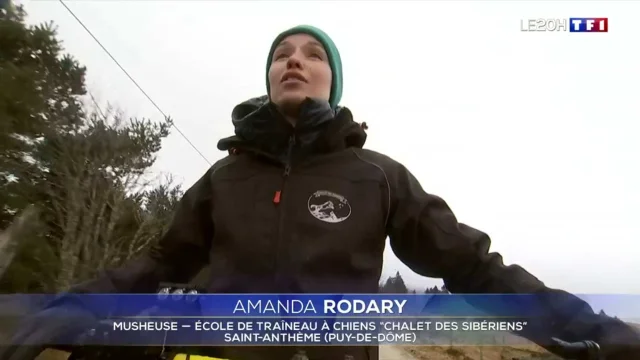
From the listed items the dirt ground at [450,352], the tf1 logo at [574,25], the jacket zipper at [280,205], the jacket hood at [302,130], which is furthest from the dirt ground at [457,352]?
the tf1 logo at [574,25]

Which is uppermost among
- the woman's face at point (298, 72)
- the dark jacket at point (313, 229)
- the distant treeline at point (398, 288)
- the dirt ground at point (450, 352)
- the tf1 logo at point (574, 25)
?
the tf1 logo at point (574, 25)

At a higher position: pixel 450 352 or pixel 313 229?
pixel 313 229

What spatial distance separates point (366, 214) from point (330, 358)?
20 centimetres

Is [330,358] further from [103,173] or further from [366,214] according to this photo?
[103,173]

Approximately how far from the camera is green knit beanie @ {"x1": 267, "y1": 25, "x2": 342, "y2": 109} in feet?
2.71

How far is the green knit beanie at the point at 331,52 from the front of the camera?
83 centimetres

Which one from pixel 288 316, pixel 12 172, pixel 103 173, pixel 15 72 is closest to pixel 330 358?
pixel 288 316

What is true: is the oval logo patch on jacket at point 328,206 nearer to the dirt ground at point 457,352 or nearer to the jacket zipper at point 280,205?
the jacket zipper at point 280,205

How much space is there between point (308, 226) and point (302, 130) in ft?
0.48

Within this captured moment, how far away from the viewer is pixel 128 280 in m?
0.74

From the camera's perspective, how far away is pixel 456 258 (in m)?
0.71

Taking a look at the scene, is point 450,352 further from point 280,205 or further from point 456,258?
point 280,205

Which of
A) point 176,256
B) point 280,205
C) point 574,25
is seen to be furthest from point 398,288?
point 574,25

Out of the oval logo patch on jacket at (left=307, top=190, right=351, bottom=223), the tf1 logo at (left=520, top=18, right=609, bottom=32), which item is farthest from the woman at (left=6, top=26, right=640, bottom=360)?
the tf1 logo at (left=520, top=18, right=609, bottom=32)
